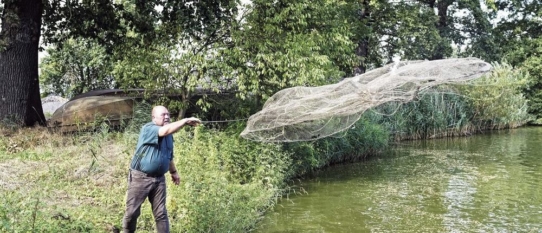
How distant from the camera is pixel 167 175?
23.7 ft

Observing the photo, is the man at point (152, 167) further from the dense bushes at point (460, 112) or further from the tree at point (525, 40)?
the tree at point (525, 40)

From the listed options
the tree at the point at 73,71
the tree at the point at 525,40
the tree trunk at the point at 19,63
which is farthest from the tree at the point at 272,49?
the tree at the point at 525,40

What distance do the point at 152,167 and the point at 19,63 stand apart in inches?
298

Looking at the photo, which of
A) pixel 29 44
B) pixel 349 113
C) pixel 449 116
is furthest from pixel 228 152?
pixel 449 116

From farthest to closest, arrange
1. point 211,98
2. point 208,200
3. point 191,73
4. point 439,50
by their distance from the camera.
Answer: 1. point 439,50
2. point 211,98
3. point 191,73
4. point 208,200

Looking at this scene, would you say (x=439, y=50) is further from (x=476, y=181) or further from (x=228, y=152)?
(x=228, y=152)

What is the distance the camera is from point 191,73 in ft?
34.5

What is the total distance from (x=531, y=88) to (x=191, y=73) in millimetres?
24481

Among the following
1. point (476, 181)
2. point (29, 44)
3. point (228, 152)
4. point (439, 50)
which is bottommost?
point (476, 181)

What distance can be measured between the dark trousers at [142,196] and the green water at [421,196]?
2619 mm

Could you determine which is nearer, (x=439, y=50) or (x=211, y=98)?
(x=211, y=98)

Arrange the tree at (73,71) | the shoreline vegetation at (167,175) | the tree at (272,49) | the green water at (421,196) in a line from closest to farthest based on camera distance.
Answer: the shoreline vegetation at (167,175), the green water at (421,196), the tree at (272,49), the tree at (73,71)

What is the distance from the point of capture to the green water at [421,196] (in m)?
7.92

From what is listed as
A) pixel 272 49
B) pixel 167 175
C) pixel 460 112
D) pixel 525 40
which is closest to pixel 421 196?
pixel 272 49
